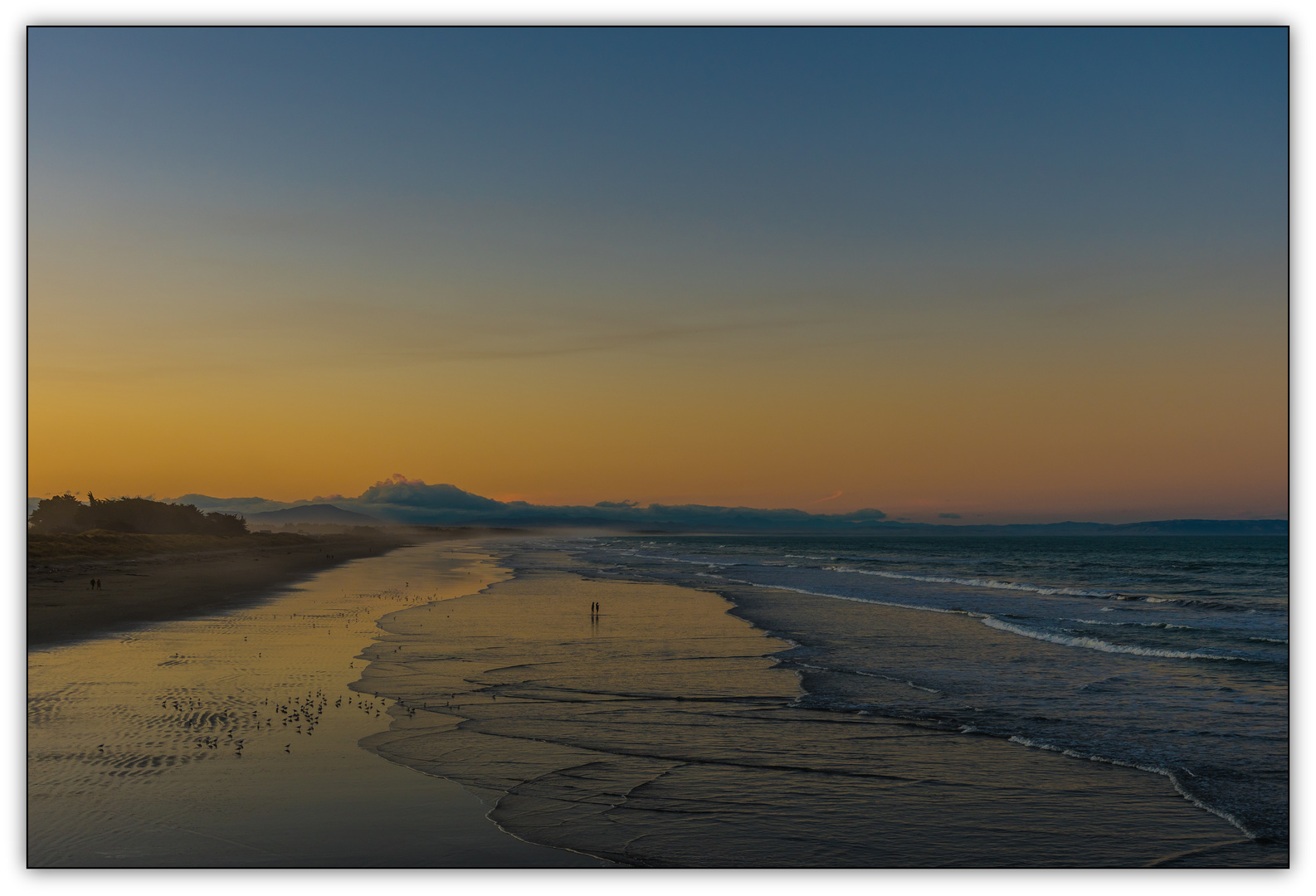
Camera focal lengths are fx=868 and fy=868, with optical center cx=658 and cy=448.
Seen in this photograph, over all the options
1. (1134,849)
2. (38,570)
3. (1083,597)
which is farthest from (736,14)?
(38,570)

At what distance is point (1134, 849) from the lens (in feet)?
36.3

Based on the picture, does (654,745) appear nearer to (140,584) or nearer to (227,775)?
(227,775)

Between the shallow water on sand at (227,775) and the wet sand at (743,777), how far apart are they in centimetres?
76

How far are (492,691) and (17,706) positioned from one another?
10.6m

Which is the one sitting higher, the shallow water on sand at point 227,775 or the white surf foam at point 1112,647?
the shallow water on sand at point 227,775

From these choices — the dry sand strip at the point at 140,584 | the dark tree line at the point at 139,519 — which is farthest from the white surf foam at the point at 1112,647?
the dark tree line at the point at 139,519

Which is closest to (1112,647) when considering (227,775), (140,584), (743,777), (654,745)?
(654,745)

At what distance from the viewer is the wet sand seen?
1091 centimetres

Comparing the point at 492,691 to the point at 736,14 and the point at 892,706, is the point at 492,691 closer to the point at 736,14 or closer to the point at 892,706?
the point at 892,706

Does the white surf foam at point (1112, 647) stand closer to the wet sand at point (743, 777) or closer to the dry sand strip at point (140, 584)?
the wet sand at point (743, 777)

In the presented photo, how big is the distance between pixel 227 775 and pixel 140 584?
39949 mm

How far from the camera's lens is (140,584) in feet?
153

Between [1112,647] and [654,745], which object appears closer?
[654,745]

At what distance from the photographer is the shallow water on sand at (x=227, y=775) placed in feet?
33.9
